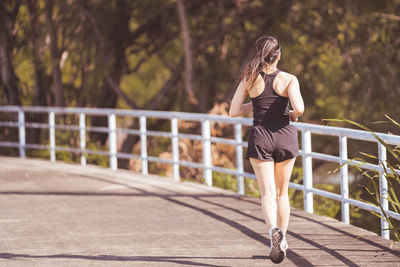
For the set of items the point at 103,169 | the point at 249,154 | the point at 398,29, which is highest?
the point at 398,29

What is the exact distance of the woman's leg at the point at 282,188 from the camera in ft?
27.0

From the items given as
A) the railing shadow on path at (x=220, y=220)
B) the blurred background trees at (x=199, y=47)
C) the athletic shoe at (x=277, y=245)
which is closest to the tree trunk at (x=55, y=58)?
the blurred background trees at (x=199, y=47)

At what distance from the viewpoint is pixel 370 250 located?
8.79m

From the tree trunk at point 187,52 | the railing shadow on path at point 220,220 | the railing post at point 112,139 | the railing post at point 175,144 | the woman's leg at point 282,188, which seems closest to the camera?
the woman's leg at point 282,188

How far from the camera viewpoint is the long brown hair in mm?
7953

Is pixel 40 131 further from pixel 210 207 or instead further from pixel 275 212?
pixel 275 212

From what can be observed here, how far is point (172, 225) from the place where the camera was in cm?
1069

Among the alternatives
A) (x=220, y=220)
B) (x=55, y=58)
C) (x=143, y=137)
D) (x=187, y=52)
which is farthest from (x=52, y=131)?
(x=220, y=220)

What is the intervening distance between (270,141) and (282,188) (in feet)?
1.72

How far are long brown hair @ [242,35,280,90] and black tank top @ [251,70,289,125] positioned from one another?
0.09m

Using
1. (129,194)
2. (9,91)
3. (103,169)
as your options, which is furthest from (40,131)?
(129,194)

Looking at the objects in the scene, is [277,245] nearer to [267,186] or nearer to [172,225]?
[267,186]

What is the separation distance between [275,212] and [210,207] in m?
4.18

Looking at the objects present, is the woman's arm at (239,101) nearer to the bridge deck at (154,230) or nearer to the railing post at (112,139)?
the bridge deck at (154,230)
